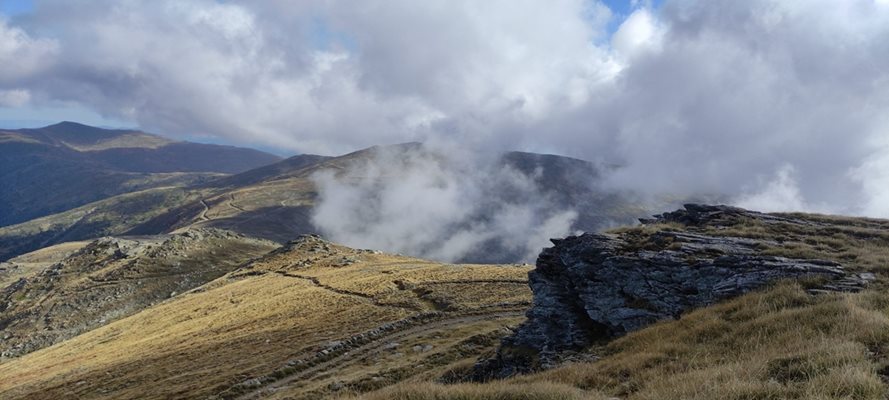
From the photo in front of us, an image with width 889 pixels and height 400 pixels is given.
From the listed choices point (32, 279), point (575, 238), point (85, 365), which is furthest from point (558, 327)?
point (32, 279)

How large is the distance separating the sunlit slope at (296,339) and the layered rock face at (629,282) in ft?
21.0

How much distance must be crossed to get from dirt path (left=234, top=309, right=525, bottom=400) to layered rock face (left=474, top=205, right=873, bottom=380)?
16.4 meters

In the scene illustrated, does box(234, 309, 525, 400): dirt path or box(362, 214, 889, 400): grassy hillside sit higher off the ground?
box(362, 214, 889, 400): grassy hillside

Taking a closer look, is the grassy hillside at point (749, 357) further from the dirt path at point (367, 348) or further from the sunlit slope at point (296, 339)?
the dirt path at point (367, 348)

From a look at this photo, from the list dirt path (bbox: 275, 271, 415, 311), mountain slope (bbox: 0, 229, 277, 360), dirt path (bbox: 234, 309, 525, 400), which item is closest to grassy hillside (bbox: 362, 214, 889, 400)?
dirt path (bbox: 234, 309, 525, 400)

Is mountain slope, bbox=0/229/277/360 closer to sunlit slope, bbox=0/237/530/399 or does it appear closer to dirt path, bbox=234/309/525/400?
sunlit slope, bbox=0/237/530/399

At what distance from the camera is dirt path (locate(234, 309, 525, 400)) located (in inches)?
1347

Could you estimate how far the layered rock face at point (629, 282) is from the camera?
60.2 feet

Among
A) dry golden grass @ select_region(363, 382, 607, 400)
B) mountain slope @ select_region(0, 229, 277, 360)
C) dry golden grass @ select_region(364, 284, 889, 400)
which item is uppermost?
dry golden grass @ select_region(364, 284, 889, 400)

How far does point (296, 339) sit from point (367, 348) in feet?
32.9

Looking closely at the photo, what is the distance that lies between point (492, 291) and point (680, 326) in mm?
41439

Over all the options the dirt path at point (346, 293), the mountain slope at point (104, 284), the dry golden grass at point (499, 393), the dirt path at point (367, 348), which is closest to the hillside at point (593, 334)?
the dry golden grass at point (499, 393)

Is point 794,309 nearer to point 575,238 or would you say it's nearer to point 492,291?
point 575,238

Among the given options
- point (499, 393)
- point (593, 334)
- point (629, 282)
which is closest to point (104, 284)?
point (593, 334)
